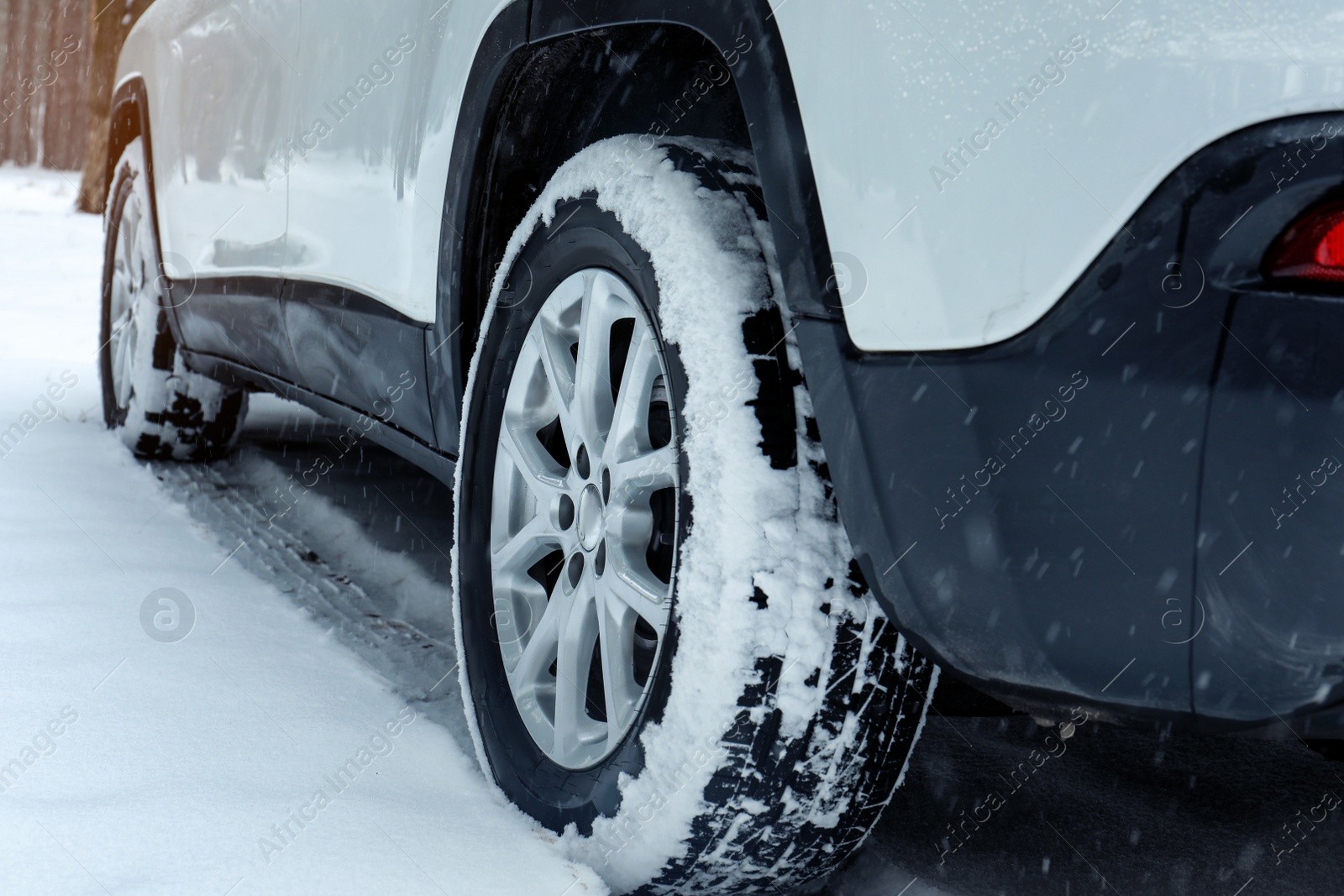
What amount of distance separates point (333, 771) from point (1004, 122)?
4.04 ft

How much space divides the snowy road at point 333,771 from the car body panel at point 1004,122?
2.49ft

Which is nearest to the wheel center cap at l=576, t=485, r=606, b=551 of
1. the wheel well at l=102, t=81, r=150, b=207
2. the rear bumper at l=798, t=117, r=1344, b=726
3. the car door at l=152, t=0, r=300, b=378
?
the rear bumper at l=798, t=117, r=1344, b=726

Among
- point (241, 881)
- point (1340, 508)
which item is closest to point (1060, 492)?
point (1340, 508)

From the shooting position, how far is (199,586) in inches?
93.8

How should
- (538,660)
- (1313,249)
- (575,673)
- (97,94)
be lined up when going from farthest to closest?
(97,94)
(538,660)
(575,673)
(1313,249)

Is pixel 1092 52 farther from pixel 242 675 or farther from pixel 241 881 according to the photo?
pixel 242 675

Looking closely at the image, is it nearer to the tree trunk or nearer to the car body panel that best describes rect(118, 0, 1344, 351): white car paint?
the car body panel

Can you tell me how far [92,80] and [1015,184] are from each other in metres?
11.1

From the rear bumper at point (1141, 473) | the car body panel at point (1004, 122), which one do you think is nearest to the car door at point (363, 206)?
the car body panel at point (1004, 122)

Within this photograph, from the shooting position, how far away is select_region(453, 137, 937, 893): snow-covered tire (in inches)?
46.9

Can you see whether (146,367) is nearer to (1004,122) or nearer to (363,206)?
(363,206)

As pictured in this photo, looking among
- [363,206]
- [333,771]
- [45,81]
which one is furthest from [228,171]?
[45,81]

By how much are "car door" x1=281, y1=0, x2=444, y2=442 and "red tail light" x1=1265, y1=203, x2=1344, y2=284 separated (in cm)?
133

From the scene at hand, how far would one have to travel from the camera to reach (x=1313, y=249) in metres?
0.85
